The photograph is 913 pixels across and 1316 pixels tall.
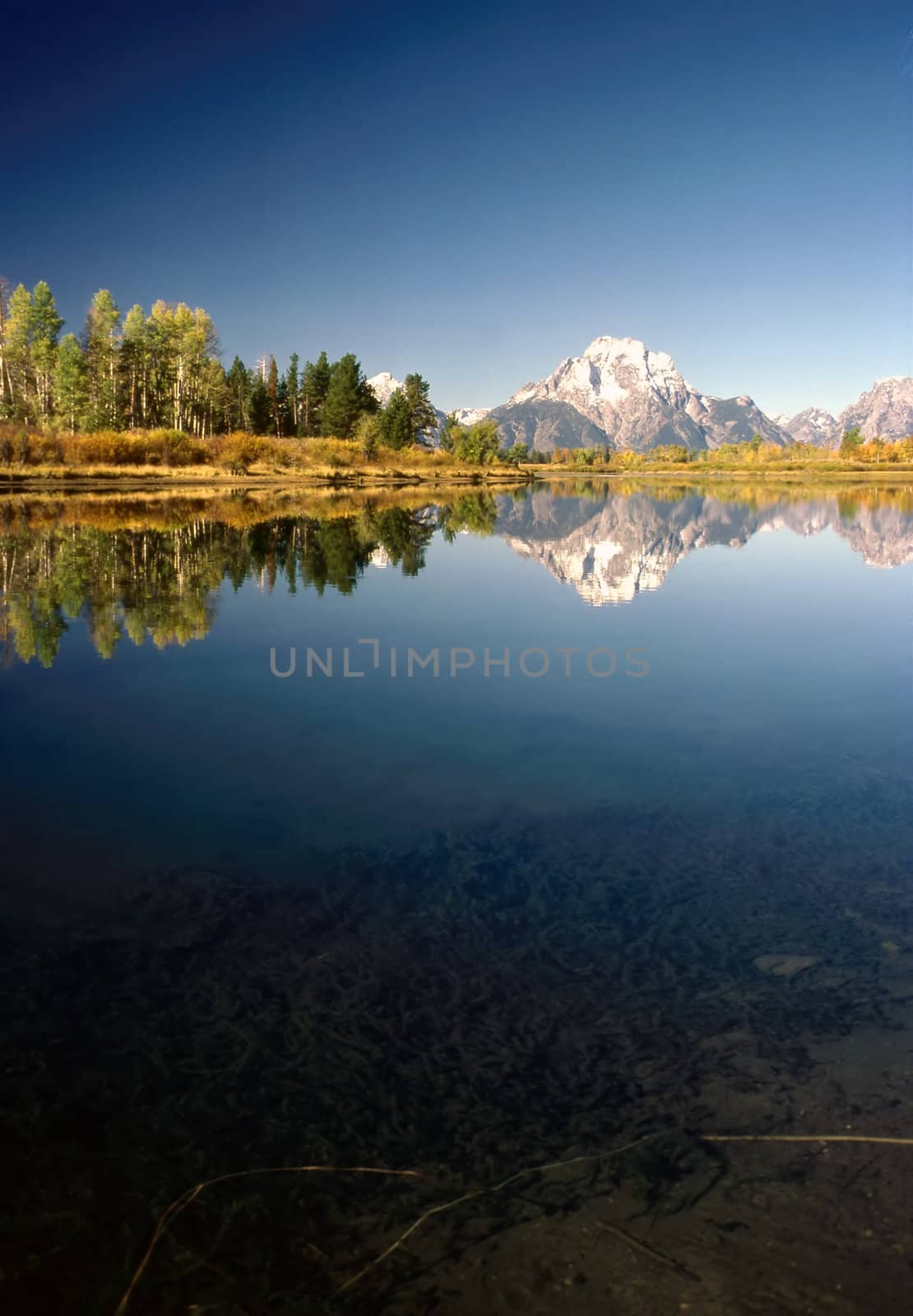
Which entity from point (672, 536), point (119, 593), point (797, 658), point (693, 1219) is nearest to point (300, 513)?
point (672, 536)

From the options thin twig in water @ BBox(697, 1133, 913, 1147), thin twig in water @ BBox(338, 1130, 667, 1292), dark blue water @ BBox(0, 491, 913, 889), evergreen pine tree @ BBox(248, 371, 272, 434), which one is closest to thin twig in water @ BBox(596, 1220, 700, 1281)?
thin twig in water @ BBox(338, 1130, 667, 1292)

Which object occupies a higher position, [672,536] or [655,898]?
[672,536]

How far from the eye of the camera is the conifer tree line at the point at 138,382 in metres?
87.9

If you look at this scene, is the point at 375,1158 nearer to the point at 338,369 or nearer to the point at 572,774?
the point at 572,774

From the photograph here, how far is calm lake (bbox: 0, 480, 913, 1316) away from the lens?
3.61m

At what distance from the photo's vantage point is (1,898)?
6.48 m

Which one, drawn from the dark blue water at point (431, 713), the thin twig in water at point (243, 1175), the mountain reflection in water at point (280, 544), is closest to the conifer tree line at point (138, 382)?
the mountain reflection in water at point (280, 544)

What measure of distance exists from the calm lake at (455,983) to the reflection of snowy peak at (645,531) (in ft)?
38.5

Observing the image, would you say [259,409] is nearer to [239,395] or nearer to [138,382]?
[239,395]

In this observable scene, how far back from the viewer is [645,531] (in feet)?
135

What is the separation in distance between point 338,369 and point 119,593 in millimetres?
100763

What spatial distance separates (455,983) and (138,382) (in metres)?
98.2

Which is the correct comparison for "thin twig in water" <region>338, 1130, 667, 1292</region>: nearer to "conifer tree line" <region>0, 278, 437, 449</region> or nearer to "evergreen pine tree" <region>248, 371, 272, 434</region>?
"conifer tree line" <region>0, 278, 437, 449</region>

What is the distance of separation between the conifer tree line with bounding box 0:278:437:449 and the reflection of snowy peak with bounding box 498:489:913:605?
42556 mm
